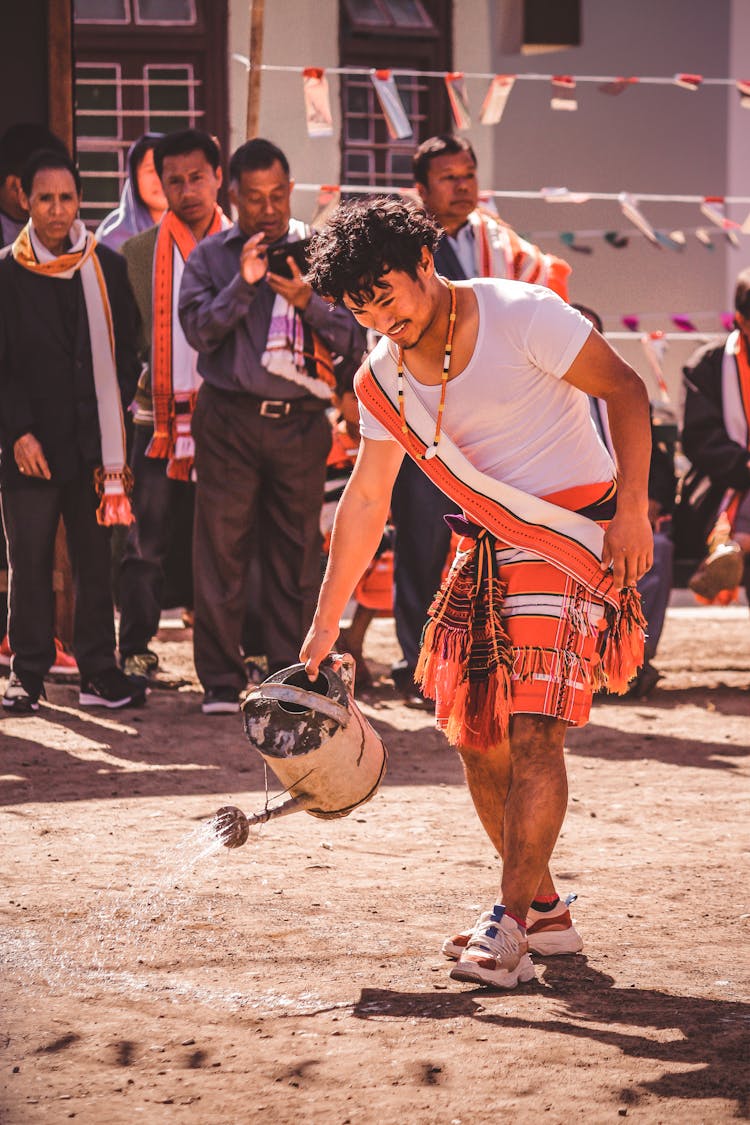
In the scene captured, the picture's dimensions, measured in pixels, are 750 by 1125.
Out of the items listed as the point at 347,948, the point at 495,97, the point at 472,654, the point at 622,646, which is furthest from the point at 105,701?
the point at 495,97

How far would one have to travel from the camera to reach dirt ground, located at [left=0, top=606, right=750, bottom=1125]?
10.4 ft

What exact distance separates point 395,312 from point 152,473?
4030mm

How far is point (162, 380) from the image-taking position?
24.5ft

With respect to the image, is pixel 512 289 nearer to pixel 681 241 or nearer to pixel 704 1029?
pixel 704 1029

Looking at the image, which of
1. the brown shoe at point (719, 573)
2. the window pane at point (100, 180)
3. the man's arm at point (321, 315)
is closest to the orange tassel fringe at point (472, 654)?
the man's arm at point (321, 315)

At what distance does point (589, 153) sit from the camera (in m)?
→ 13.3

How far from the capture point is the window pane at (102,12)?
40.9 ft

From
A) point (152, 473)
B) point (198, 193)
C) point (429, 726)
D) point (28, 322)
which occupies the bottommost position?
point (429, 726)

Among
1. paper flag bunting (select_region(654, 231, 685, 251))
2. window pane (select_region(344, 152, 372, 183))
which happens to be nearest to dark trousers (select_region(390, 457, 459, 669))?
paper flag bunting (select_region(654, 231, 685, 251))

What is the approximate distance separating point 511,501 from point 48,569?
3.52 metres

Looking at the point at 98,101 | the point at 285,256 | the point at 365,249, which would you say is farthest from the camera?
the point at 98,101

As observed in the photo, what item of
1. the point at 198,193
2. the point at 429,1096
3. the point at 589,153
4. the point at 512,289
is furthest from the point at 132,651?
the point at 589,153

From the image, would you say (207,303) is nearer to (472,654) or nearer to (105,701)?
(105,701)

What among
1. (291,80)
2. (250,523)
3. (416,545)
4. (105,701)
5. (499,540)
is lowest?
(105,701)
